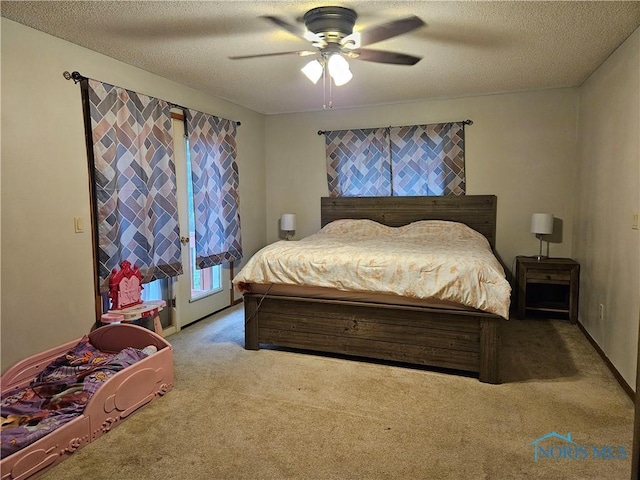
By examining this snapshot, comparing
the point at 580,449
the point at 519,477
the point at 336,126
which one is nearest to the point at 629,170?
the point at 580,449

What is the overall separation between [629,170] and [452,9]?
1.58m

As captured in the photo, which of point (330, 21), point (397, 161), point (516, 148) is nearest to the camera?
point (330, 21)

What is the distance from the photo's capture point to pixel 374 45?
298 cm

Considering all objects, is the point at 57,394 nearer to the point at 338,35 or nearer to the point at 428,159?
the point at 338,35

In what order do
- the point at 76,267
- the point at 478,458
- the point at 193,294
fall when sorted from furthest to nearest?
the point at 193,294, the point at 76,267, the point at 478,458

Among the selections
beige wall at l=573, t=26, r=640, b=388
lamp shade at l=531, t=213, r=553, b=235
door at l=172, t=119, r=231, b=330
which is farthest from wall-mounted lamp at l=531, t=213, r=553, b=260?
door at l=172, t=119, r=231, b=330

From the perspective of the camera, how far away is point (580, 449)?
81.7 inches

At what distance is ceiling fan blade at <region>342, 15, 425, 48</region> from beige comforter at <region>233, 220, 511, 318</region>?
1459 millimetres

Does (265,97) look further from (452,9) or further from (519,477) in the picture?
(519,477)

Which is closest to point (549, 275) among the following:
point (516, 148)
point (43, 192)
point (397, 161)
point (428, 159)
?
point (516, 148)

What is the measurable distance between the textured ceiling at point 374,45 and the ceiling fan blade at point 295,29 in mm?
67

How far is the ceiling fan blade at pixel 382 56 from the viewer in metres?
2.96

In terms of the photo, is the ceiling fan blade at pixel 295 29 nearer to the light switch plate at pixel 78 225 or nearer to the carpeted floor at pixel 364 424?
the light switch plate at pixel 78 225

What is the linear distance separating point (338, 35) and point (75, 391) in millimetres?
2532
